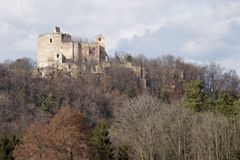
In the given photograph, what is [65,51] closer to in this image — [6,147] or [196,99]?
[196,99]

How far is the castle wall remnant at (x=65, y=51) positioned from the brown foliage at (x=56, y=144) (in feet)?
211

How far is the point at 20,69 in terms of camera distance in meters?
105

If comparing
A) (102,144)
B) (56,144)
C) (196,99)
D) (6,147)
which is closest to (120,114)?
(196,99)

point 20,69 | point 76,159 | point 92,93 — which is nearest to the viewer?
point 76,159

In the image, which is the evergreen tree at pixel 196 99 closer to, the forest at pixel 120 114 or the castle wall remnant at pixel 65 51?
the forest at pixel 120 114

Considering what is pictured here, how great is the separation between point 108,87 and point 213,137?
173 feet

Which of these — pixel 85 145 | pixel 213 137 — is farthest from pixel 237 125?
pixel 85 145

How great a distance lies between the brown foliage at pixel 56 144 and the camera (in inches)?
1664

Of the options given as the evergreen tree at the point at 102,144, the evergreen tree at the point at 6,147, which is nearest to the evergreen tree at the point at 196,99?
the evergreen tree at the point at 102,144

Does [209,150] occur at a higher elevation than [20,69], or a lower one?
lower

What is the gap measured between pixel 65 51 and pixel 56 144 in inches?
2664

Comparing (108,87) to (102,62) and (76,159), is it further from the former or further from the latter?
(76,159)

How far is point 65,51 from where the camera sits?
10919cm

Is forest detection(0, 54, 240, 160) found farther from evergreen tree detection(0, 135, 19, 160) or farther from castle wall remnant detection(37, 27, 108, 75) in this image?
castle wall remnant detection(37, 27, 108, 75)
